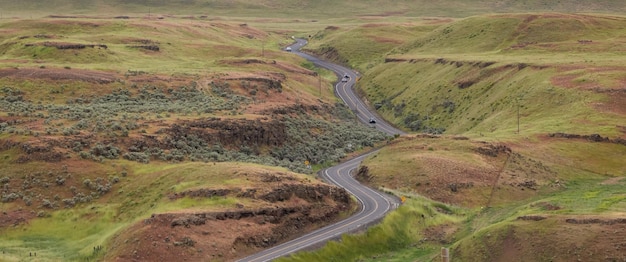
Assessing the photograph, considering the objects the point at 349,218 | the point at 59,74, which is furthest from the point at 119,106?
the point at 349,218

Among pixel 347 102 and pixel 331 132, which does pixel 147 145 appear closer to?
pixel 331 132

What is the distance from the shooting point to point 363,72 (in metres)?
175

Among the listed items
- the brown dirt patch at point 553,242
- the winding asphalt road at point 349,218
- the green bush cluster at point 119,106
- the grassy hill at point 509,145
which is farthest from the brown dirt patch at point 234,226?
the green bush cluster at point 119,106

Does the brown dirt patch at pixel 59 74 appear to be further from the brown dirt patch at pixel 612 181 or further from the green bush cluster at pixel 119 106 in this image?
the brown dirt patch at pixel 612 181

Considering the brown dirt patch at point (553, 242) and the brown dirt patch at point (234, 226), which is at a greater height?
the brown dirt patch at point (553, 242)

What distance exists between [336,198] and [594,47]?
88103 millimetres

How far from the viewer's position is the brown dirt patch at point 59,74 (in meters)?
108

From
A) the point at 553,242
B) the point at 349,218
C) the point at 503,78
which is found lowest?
the point at 349,218

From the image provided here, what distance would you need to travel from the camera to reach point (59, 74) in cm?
10994

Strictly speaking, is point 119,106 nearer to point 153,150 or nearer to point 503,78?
point 153,150

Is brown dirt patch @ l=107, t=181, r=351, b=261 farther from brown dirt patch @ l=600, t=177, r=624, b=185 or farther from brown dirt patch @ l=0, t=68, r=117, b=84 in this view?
brown dirt patch @ l=0, t=68, r=117, b=84

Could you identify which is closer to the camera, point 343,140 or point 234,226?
point 234,226

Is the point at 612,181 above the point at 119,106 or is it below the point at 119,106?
above

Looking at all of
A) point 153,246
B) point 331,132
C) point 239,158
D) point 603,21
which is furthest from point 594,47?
point 153,246
